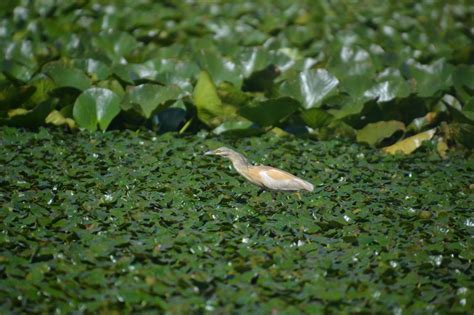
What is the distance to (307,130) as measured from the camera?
22.9ft

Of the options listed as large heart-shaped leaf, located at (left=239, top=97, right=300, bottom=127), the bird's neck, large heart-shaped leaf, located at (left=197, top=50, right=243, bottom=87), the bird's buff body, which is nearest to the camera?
the bird's buff body

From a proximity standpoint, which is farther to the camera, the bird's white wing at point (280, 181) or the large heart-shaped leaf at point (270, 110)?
the large heart-shaped leaf at point (270, 110)

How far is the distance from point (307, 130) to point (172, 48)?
6.35 ft

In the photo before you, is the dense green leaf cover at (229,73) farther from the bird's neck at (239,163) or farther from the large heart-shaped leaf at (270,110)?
the bird's neck at (239,163)

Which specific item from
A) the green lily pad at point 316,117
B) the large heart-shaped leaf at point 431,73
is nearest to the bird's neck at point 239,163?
the green lily pad at point 316,117

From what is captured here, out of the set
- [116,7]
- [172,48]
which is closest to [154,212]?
[172,48]

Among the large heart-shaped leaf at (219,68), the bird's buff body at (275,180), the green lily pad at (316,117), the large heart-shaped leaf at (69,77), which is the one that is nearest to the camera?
the bird's buff body at (275,180)

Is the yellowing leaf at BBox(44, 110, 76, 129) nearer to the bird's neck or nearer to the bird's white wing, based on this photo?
the bird's neck

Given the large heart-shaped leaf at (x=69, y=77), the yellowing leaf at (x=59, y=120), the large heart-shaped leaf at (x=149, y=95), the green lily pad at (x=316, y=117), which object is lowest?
the green lily pad at (x=316, y=117)

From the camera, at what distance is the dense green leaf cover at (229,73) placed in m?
6.77

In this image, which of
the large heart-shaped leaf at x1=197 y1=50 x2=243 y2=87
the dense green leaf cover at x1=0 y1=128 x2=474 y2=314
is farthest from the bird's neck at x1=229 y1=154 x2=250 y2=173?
the large heart-shaped leaf at x1=197 y1=50 x2=243 y2=87

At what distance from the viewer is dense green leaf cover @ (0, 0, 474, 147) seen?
6.77 metres

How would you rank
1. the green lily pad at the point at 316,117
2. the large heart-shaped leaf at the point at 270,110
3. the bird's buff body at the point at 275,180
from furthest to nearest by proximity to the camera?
1. the green lily pad at the point at 316,117
2. the large heart-shaped leaf at the point at 270,110
3. the bird's buff body at the point at 275,180

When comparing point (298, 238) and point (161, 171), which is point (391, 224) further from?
point (161, 171)
